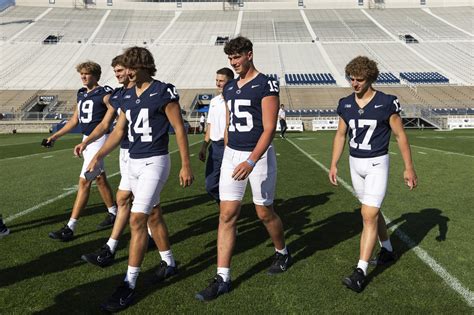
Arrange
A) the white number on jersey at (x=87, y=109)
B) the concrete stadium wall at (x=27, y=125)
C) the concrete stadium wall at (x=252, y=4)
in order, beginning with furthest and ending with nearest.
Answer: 1. the concrete stadium wall at (x=252, y=4)
2. the concrete stadium wall at (x=27, y=125)
3. the white number on jersey at (x=87, y=109)

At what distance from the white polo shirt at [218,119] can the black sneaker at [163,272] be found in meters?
2.04

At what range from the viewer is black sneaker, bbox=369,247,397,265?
4.32 m

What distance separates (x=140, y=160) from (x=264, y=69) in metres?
42.2

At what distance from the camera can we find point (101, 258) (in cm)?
435

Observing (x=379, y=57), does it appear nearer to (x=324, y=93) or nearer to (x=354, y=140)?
(x=324, y=93)

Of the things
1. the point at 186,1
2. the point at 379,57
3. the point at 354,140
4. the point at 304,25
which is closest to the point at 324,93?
the point at 379,57

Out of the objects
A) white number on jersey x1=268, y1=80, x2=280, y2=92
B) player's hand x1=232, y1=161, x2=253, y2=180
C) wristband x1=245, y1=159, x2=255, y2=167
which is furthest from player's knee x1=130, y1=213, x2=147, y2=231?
white number on jersey x1=268, y1=80, x2=280, y2=92

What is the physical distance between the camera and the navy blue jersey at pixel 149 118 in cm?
359

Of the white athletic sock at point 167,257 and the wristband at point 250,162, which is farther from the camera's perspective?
the white athletic sock at point 167,257

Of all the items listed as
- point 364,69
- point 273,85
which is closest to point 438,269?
point 364,69

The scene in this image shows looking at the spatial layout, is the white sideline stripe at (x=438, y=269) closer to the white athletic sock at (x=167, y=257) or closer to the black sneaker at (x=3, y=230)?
the white athletic sock at (x=167, y=257)

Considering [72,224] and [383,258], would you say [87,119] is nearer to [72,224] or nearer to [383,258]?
[72,224]

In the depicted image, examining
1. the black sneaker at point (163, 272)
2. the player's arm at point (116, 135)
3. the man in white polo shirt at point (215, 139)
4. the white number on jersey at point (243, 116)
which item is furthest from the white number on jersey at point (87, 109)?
the white number on jersey at point (243, 116)

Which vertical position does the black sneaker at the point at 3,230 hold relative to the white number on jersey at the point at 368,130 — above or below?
below
